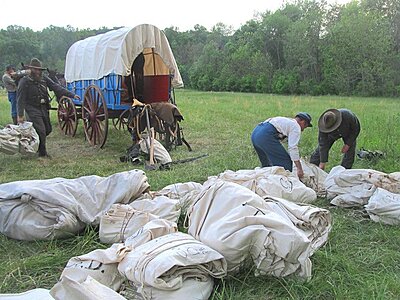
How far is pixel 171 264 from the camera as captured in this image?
2.28 metres

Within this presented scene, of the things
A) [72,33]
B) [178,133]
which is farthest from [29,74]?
[72,33]

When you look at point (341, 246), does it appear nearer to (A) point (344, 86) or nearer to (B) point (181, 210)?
(B) point (181, 210)

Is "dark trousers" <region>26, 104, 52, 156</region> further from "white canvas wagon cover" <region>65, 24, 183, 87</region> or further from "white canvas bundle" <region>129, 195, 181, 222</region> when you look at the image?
"white canvas bundle" <region>129, 195, 181, 222</region>

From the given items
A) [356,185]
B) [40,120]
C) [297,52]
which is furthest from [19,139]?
[297,52]

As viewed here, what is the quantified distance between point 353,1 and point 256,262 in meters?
48.1

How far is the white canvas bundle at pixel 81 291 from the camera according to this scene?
1.87m

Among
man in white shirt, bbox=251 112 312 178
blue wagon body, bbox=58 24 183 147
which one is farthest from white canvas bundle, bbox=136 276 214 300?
blue wagon body, bbox=58 24 183 147

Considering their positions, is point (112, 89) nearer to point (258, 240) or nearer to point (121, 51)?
point (121, 51)

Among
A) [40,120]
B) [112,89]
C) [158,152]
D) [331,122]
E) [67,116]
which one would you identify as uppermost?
[112,89]

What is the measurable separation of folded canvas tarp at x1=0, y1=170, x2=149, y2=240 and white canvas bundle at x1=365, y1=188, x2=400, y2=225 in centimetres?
226

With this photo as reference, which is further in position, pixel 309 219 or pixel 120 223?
pixel 120 223

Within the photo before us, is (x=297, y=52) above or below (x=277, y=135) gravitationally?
above

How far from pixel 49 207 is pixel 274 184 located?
6.49ft

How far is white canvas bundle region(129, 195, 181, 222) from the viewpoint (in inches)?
138
